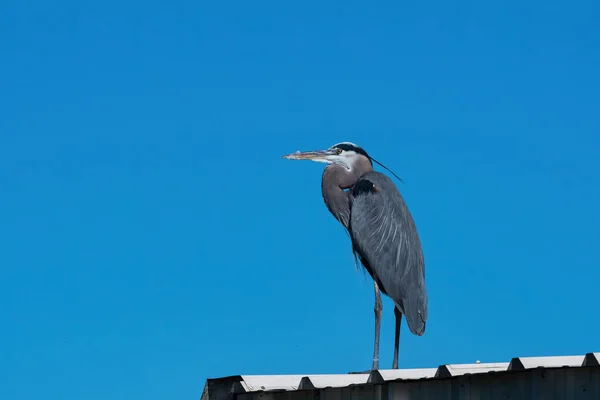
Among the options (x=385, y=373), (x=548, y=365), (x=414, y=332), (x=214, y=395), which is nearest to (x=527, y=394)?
(x=548, y=365)

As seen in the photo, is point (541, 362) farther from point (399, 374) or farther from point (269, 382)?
point (269, 382)

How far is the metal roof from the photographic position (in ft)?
24.9

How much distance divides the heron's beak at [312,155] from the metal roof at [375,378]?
269 inches

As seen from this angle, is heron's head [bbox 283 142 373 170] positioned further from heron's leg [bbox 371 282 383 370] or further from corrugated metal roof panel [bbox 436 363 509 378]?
corrugated metal roof panel [bbox 436 363 509 378]

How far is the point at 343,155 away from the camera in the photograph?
598 inches

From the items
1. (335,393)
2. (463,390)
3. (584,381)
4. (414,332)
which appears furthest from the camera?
(414,332)

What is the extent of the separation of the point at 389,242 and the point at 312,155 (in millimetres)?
2413

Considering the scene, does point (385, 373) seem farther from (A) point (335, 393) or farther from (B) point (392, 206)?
(B) point (392, 206)

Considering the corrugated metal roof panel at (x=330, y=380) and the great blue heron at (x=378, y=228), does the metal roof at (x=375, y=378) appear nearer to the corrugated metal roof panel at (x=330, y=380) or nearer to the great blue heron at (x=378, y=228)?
the corrugated metal roof panel at (x=330, y=380)

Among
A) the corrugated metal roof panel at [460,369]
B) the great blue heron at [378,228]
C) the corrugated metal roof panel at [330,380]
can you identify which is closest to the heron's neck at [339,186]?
the great blue heron at [378,228]

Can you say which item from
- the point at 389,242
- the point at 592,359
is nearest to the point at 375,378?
the point at 592,359

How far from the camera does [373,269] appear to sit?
552 inches

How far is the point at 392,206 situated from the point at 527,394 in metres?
6.96

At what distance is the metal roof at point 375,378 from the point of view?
760cm
